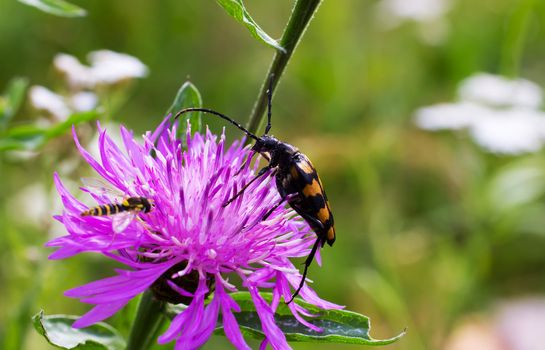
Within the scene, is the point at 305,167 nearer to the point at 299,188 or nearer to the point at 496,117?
the point at 299,188

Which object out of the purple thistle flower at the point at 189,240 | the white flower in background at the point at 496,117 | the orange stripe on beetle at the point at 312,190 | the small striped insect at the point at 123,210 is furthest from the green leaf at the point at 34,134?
the white flower in background at the point at 496,117

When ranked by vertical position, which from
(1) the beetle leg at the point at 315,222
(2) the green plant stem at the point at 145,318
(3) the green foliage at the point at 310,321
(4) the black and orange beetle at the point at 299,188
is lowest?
(2) the green plant stem at the point at 145,318

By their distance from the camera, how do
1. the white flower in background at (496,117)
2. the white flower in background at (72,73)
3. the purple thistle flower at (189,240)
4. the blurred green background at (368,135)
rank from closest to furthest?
the purple thistle flower at (189,240), the white flower in background at (72,73), the white flower in background at (496,117), the blurred green background at (368,135)

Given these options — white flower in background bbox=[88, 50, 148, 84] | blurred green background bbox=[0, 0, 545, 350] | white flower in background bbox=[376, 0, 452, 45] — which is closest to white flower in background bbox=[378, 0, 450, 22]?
white flower in background bbox=[376, 0, 452, 45]

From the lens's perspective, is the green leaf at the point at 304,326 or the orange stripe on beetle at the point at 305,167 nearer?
the green leaf at the point at 304,326

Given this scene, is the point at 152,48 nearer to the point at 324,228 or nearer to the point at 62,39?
the point at 62,39

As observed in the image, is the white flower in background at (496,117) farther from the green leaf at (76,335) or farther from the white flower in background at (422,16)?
the green leaf at (76,335)
